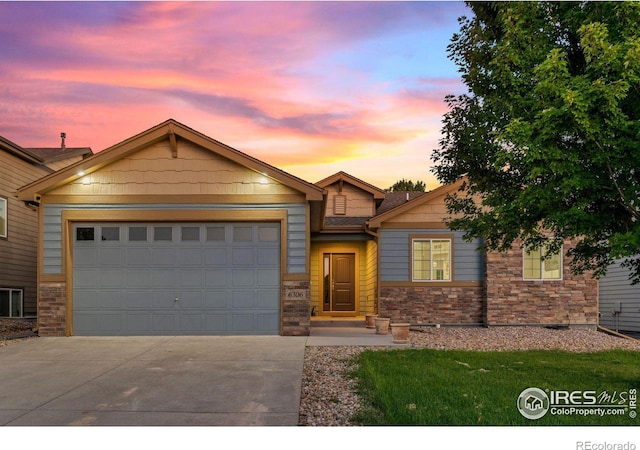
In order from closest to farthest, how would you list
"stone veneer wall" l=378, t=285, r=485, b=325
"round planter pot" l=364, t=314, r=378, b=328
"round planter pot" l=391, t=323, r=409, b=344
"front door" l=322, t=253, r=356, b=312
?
"round planter pot" l=391, t=323, r=409, b=344, "round planter pot" l=364, t=314, r=378, b=328, "stone veneer wall" l=378, t=285, r=485, b=325, "front door" l=322, t=253, r=356, b=312

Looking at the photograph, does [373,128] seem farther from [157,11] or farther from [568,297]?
[157,11]

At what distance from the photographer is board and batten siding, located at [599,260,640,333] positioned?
20.3 metres

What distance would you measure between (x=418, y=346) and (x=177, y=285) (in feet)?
18.7

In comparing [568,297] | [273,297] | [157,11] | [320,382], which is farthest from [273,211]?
[568,297]

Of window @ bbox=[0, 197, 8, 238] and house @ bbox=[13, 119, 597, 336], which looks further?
window @ bbox=[0, 197, 8, 238]

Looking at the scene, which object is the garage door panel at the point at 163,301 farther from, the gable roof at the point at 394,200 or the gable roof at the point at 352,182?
the gable roof at the point at 394,200

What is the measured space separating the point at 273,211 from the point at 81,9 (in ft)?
19.6

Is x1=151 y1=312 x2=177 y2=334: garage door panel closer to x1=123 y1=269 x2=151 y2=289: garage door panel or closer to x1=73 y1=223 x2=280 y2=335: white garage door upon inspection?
x1=73 y1=223 x2=280 y2=335: white garage door

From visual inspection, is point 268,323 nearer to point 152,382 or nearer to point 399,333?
point 399,333

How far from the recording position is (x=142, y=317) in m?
12.9

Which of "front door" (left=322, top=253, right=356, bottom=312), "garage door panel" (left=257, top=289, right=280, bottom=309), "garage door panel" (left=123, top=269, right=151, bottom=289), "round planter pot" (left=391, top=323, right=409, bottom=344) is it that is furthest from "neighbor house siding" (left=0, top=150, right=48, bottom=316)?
"round planter pot" (left=391, top=323, right=409, bottom=344)

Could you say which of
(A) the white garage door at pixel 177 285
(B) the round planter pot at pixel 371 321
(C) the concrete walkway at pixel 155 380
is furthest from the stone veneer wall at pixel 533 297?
(A) the white garage door at pixel 177 285

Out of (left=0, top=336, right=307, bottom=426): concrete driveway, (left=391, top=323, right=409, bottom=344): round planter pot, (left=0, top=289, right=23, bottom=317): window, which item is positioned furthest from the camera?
(left=0, top=289, right=23, bottom=317): window

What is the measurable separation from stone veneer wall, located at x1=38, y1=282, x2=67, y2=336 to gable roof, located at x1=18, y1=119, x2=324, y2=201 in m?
2.30
